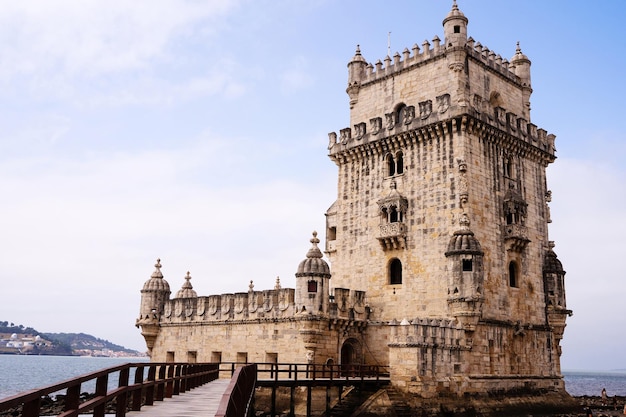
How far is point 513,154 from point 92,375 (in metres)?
31.4

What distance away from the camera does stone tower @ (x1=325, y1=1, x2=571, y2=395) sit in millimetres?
29547

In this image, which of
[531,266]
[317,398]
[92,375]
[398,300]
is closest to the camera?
[92,375]

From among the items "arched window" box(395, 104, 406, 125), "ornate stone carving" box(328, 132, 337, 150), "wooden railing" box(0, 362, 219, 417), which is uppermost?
"arched window" box(395, 104, 406, 125)

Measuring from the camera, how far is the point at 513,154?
35312mm

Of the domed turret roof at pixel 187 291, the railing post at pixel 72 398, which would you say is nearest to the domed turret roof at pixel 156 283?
the domed turret roof at pixel 187 291

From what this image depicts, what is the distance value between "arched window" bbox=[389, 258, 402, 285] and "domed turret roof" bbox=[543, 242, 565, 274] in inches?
351

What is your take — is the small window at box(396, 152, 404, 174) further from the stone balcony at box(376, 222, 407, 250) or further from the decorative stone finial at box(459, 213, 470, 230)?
the decorative stone finial at box(459, 213, 470, 230)

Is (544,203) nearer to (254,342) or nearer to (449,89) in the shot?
(449,89)

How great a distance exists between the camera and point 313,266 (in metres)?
31.2

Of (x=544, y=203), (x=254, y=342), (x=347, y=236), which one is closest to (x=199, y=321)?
(x=254, y=342)

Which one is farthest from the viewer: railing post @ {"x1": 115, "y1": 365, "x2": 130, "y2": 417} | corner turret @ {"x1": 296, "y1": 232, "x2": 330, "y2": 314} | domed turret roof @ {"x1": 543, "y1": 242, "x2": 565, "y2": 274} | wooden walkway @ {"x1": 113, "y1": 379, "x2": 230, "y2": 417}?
domed turret roof @ {"x1": 543, "y1": 242, "x2": 565, "y2": 274}

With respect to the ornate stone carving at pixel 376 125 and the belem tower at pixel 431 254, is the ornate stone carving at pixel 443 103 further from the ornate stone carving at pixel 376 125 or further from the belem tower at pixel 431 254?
the ornate stone carving at pixel 376 125

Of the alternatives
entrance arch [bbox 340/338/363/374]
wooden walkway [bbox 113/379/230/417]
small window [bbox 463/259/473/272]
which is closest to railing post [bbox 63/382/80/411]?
wooden walkway [bbox 113/379/230/417]

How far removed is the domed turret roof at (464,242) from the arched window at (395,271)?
12.7ft
